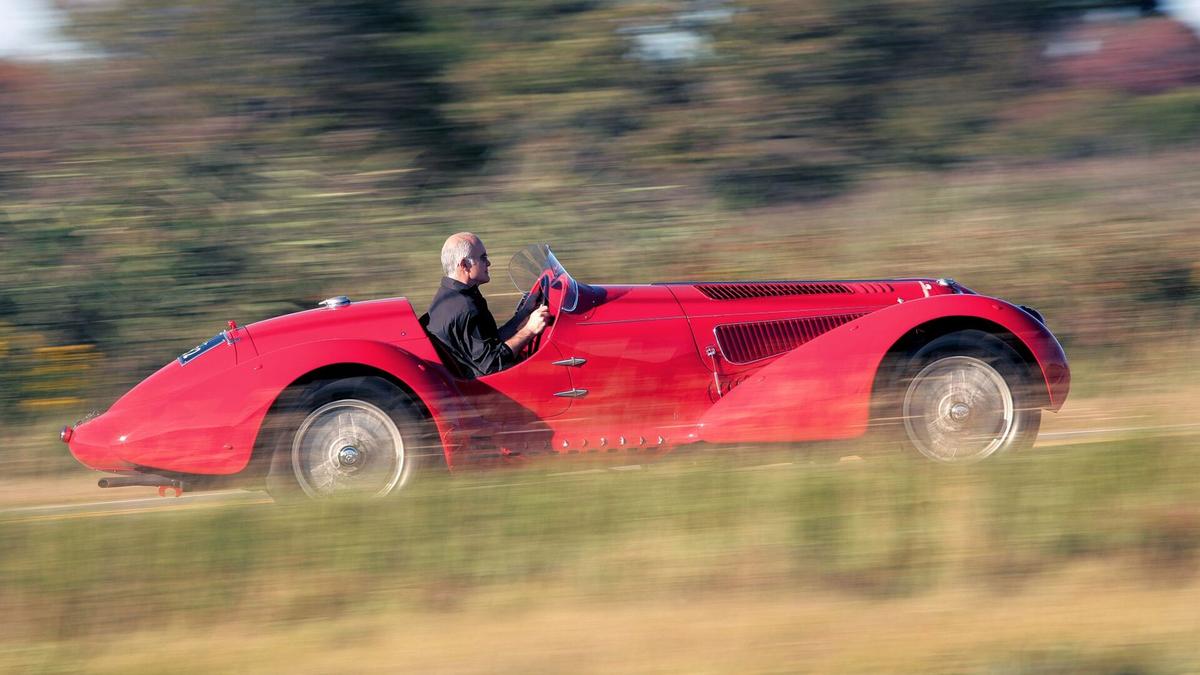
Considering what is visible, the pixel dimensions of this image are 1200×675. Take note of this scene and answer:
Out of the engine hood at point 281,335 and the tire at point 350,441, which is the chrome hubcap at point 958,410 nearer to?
the tire at point 350,441

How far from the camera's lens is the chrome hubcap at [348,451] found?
4.57 meters

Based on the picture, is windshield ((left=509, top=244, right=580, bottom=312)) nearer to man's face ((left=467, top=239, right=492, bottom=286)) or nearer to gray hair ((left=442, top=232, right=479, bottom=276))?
man's face ((left=467, top=239, right=492, bottom=286))

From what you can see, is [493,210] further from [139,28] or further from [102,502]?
[102,502]

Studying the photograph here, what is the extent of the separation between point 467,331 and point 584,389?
0.56m

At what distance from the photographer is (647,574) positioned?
3.71 metres

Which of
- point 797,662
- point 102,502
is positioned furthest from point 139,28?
point 797,662

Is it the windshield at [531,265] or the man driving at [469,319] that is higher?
the windshield at [531,265]

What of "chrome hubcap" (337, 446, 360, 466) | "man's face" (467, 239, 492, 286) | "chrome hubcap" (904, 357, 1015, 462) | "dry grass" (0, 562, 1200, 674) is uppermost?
"man's face" (467, 239, 492, 286)

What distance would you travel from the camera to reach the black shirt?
4.97 m

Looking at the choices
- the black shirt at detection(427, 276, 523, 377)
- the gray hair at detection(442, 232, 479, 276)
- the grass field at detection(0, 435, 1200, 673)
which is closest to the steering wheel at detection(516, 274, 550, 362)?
the black shirt at detection(427, 276, 523, 377)

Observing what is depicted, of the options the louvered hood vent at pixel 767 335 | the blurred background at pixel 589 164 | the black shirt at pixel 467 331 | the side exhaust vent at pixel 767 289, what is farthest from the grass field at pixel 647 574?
the side exhaust vent at pixel 767 289

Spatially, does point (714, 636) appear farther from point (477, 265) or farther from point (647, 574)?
point (477, 265)

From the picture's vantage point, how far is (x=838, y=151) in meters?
6.02

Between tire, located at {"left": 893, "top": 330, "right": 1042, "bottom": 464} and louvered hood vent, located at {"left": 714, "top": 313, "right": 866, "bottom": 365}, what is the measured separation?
56cm
